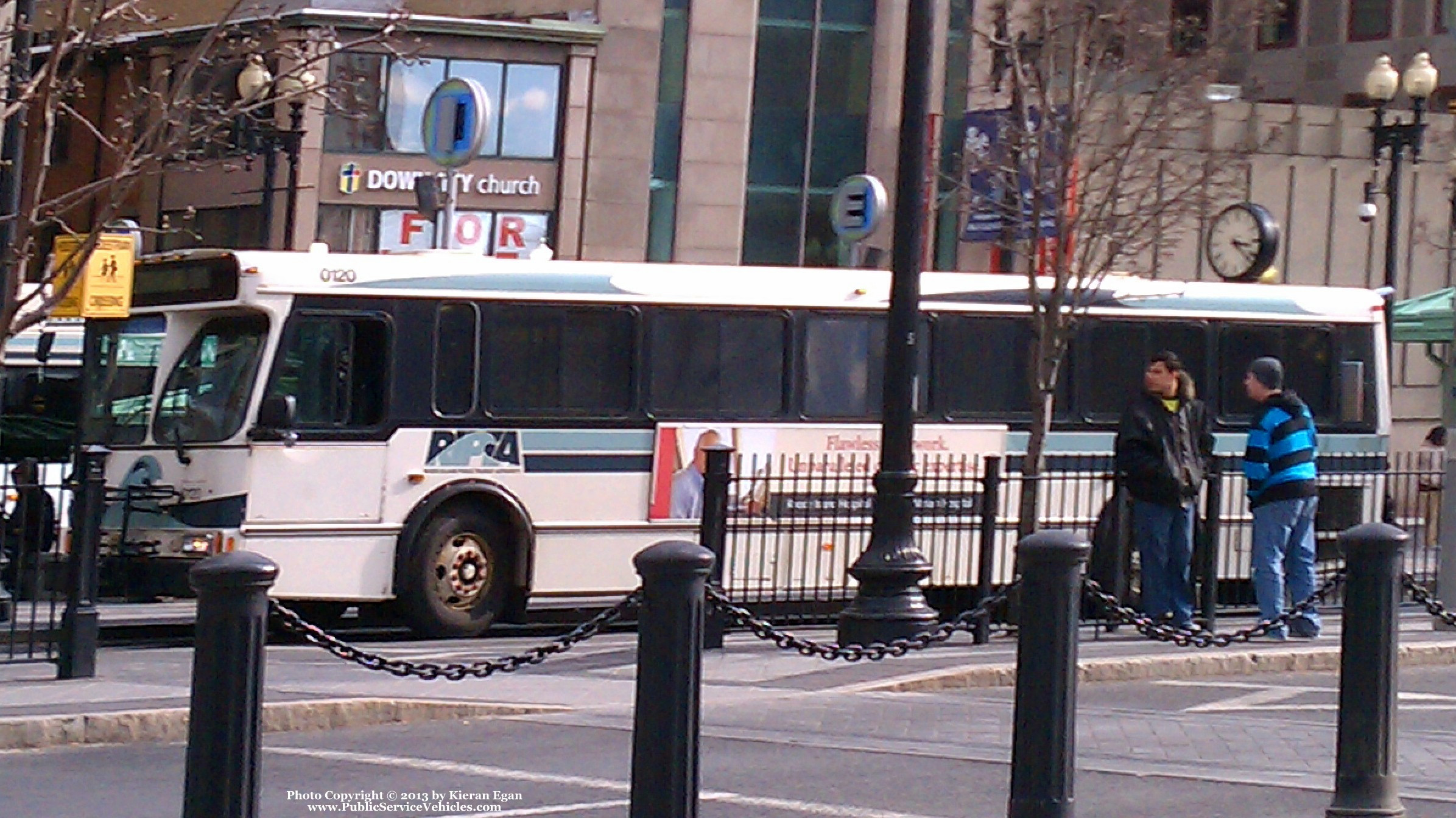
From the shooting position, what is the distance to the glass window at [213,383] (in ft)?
54.5

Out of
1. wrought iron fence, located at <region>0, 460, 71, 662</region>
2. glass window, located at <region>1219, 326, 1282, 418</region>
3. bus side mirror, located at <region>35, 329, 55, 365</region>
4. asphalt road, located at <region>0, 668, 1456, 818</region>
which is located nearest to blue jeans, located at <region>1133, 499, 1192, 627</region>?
asphalt road, located at <region>0, 668, 1456, 818</region>

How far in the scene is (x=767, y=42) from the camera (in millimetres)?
41906

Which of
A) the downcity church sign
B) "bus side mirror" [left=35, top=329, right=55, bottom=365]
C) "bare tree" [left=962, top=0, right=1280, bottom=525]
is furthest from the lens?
the downcity church sign

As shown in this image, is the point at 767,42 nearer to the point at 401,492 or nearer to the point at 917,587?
the point at 401,492

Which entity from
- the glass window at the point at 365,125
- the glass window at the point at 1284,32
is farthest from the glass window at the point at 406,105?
the glass window at the point at 1284,32

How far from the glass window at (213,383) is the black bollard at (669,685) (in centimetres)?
972

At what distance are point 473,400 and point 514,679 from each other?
427 centimetres

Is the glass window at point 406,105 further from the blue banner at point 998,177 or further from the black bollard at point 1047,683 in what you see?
the black bollard at point 1047,683

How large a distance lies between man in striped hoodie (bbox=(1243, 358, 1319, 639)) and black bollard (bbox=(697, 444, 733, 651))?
3.61m

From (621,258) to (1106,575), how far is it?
24.7 meters

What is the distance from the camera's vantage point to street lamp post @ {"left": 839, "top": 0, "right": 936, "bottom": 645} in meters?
13.9

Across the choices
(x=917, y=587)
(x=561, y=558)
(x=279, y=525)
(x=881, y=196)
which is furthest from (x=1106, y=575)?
(x=881, y=196)

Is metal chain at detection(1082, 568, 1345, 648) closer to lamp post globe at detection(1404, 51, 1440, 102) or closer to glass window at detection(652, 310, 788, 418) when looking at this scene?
glass window at detection(652, 310, 788, 418)

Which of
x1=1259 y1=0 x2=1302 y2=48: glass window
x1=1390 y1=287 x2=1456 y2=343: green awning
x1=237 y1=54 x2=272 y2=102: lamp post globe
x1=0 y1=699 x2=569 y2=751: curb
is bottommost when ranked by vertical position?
x1=0 y1=699 x2=569 y2=751: curb
